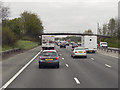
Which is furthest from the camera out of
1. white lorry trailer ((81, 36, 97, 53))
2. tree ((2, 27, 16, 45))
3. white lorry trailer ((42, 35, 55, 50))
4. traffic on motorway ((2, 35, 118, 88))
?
tree ((2, 27, 16, 45))

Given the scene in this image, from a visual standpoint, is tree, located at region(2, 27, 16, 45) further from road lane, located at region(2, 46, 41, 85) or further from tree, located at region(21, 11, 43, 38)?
tree, located at region(21, 11, 43, 38)

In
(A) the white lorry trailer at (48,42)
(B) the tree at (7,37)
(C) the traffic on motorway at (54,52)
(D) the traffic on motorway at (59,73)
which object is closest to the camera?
(D) the traffic on motorway at (59,73)

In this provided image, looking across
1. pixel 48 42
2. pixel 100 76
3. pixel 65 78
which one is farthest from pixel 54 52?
pixel 48 42

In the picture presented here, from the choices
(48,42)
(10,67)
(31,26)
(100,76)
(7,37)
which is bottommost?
(10,67)

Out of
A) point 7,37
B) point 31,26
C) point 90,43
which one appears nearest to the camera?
point 90,43

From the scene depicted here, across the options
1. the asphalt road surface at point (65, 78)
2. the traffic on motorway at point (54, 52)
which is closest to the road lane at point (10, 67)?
the asphalt road surface at point (65, 78)

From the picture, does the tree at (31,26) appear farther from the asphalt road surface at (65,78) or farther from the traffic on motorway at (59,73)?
the asphalt road surface at (65,78)

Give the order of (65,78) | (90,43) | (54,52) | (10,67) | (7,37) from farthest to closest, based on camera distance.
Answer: (7,37), (90,43), (10,67), (54,52), (65,78)

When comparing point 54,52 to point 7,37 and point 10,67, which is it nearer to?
point 10,67

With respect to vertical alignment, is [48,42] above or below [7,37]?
below

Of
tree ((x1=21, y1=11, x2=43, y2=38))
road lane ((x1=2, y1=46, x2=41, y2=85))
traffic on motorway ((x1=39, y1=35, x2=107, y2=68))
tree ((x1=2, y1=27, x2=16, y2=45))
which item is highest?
tree ((x1=21, y1=11, x2=43, y2=38))

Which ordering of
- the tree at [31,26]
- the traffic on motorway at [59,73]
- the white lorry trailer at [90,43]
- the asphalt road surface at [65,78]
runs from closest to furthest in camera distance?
1. the asphalt road surface at [65,78]
2. the traffic on motorway at [59,73]
3. the white lorry trailer at [90,43]
4. the tree at [31,26]

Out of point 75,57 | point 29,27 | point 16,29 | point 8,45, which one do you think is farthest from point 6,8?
point 29,27

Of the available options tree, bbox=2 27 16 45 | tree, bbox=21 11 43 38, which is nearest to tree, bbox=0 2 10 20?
tree, bbox=2 27 16 45
